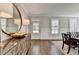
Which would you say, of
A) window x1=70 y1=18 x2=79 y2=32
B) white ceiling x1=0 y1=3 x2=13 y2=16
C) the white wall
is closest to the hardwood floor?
the white wall

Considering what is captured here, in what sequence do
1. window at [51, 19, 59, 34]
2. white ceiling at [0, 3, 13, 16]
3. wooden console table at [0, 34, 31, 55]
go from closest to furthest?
wooden console table at [0, 34, 31, 55]
white ceiling at [0, 3, 13, 16]
window at [51, 19, 59, 34]

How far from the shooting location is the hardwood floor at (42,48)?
211cm

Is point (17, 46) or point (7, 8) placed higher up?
point (7, 8)

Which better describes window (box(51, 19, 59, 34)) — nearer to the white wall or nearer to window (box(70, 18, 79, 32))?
the white wall

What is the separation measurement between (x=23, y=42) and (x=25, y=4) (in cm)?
65

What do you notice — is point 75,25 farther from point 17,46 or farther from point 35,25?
point 17,46

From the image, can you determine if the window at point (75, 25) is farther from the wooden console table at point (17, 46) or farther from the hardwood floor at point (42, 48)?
the wooden console table at point (17, 46)

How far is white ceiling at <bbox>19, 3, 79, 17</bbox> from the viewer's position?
207 centimetres

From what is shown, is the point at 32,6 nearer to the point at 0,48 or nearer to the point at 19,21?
the point at 19,21

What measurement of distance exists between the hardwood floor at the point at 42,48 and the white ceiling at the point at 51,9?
45cm

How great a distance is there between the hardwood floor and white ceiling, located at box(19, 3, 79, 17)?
451 millimetres

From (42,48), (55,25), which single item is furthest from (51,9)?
(42,48)

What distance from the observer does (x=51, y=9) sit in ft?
7.24

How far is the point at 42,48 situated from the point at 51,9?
0.65 m
